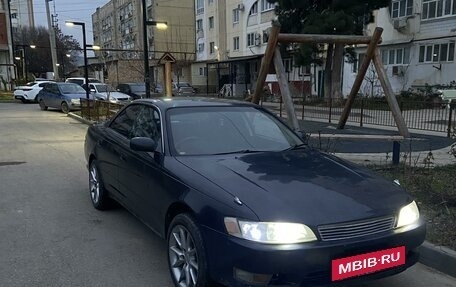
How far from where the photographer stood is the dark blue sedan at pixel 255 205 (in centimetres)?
285

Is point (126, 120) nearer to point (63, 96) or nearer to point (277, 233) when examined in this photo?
point (277, 233)

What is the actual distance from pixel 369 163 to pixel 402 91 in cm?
1864

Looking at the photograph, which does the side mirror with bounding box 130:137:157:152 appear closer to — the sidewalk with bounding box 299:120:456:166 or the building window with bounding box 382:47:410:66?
the sidewalk with bounding box 299:120:456:166

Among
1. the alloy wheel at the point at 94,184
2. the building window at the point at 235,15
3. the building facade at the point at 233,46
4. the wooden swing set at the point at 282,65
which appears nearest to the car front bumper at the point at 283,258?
the alloy wheel at the point at 94,184

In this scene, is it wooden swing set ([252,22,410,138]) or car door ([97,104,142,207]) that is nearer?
car door ([97,104,142,207])

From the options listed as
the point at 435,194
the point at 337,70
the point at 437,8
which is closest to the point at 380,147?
the point at 435,194

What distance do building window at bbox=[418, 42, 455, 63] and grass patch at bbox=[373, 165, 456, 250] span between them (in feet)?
61.6

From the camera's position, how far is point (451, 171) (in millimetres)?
6996

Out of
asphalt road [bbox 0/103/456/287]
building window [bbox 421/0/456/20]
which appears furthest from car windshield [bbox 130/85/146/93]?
asphalt road [bbox 0/103/456/287]

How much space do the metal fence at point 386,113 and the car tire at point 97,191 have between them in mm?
Result: 8806

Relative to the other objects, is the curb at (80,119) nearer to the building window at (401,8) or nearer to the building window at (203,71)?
the building window at (401,8)

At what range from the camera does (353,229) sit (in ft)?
9.69

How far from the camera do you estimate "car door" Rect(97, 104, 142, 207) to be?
485cm

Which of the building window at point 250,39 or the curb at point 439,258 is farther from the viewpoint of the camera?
the building window at point 250,39
